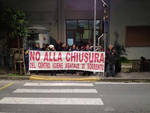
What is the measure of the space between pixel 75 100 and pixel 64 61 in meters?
3.88

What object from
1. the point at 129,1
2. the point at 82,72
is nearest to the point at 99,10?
the point at 129,1

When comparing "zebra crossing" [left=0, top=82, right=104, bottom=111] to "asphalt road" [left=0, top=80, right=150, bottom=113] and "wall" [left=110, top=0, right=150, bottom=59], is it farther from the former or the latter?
"wall" [left=110, top=0, right=150, bottom=59]

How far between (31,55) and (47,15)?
5313mm

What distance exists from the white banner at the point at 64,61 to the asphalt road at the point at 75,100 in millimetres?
2312

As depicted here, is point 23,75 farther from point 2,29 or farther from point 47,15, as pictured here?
point 47,15

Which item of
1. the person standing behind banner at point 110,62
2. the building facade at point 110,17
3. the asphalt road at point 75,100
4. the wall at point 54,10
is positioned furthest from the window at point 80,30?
→ the asphalt road at point 75,100

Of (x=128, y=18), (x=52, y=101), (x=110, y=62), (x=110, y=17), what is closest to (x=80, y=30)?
(x=110, y=17)

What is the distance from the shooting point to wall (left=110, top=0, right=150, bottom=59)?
12.4 m

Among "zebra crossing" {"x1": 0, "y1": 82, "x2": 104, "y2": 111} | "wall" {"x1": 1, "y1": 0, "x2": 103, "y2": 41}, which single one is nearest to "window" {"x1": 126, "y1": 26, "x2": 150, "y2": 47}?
"wall" {"x1": 1, "y1": 0, "x2": 103, "y2": 41}

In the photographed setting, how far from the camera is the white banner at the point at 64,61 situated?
28.4ft

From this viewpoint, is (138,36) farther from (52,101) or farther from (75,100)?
(52,101)

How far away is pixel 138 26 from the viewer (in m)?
12.5

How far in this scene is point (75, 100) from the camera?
5129 millimetres

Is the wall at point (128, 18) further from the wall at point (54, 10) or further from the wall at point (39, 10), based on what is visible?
the wall at point (39, 10)
